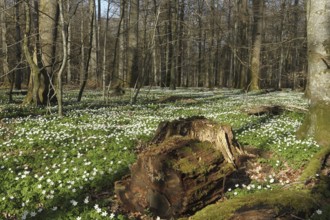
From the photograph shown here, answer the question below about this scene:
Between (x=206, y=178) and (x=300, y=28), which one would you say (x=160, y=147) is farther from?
(x=300, y=28)

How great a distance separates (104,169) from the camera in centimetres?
821

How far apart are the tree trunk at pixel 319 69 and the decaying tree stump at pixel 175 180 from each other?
4.12 metres

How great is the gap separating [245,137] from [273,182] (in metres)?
3.26

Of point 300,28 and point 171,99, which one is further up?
point 300,28

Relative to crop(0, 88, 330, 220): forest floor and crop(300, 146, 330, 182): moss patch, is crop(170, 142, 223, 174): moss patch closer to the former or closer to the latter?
crop(0, 88, 330, 220): forest floor

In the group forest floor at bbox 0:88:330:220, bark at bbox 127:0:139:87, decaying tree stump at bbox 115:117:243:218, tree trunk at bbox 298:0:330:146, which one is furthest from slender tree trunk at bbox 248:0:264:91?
decaying tree stump at bbox 115:117:243:218

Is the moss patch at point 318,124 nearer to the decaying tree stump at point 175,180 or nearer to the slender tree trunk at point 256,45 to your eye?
the decaying tree stump at point 175,180

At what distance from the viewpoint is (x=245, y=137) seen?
422 inches

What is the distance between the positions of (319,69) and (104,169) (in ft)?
21.7

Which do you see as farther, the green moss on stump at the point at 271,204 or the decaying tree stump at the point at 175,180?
the decaying tree stump at the point at 175,180

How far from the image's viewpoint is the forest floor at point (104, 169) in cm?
589

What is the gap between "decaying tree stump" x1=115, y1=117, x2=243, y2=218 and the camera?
6.33 m

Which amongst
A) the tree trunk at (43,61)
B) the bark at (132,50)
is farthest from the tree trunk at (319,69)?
the bark at (132,50)

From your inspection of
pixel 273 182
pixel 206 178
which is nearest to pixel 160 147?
pixel 206 178
